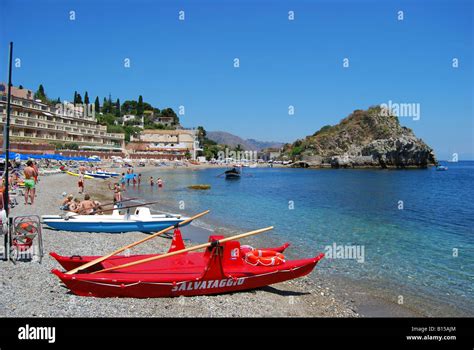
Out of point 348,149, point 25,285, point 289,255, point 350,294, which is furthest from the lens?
point 348,149

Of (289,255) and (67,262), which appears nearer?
(67,262)

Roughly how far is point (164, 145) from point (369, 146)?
250ft

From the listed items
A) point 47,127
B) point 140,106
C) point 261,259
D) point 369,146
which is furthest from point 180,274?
point 140,106

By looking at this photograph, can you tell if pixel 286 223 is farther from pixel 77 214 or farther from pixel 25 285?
pixel 25 285

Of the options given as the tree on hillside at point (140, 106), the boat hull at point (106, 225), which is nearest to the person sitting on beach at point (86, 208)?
the boat hull at point (106, 225)

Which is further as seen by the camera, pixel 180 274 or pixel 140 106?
pixel 140 106

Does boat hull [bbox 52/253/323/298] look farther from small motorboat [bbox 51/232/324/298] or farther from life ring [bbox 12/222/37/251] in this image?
life ring [bbox 12/222/37/251]

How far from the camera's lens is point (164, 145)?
147750 mm

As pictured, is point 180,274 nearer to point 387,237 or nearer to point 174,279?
point 174,279

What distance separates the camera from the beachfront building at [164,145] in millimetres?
137200

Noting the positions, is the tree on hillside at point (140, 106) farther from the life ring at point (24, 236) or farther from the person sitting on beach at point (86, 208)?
the life ring at point (24, 236)

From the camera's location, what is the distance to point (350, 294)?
1185cm
